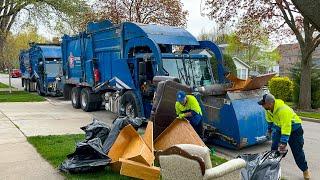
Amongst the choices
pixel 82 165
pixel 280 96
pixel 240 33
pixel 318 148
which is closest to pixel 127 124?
pixel 82 165

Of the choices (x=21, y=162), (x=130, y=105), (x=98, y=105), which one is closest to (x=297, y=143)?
(x=21, y=162)

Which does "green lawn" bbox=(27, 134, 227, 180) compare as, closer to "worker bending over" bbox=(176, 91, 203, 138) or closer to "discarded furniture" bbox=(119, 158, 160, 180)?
"discarded furniture" bbox=(119, 158, 160, 180)

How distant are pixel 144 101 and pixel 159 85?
215 cm

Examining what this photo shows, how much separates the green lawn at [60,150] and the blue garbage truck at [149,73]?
1078mm

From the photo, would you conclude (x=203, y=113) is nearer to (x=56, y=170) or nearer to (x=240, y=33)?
(x=56, y=170)

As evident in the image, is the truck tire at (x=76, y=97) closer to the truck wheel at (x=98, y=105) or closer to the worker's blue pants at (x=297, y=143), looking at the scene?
the truck wheel at (x=98, y=105)

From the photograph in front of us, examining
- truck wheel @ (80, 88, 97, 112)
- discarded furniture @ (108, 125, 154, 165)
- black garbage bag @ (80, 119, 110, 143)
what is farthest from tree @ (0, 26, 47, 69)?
discarded furniture @ (108, 125, 154, 165)

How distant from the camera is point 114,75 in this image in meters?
12.6

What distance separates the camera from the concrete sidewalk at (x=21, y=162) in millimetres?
6406

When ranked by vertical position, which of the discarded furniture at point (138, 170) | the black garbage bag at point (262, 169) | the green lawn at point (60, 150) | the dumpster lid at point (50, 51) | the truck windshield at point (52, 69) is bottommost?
the green lawn at point (60, 150)

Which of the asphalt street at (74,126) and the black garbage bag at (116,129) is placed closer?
the black garbage bag at (116,129)

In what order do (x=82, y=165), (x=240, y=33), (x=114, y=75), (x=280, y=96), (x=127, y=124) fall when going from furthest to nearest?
(x=280, y=96) < (x=240, y=33) < (x=114, y=75) < (x=127, y=124) < (x=82, y=165)

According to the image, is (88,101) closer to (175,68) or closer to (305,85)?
(175,68)

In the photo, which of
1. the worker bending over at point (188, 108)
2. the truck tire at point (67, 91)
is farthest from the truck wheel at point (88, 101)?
the worker bending over at point (188, 108)
